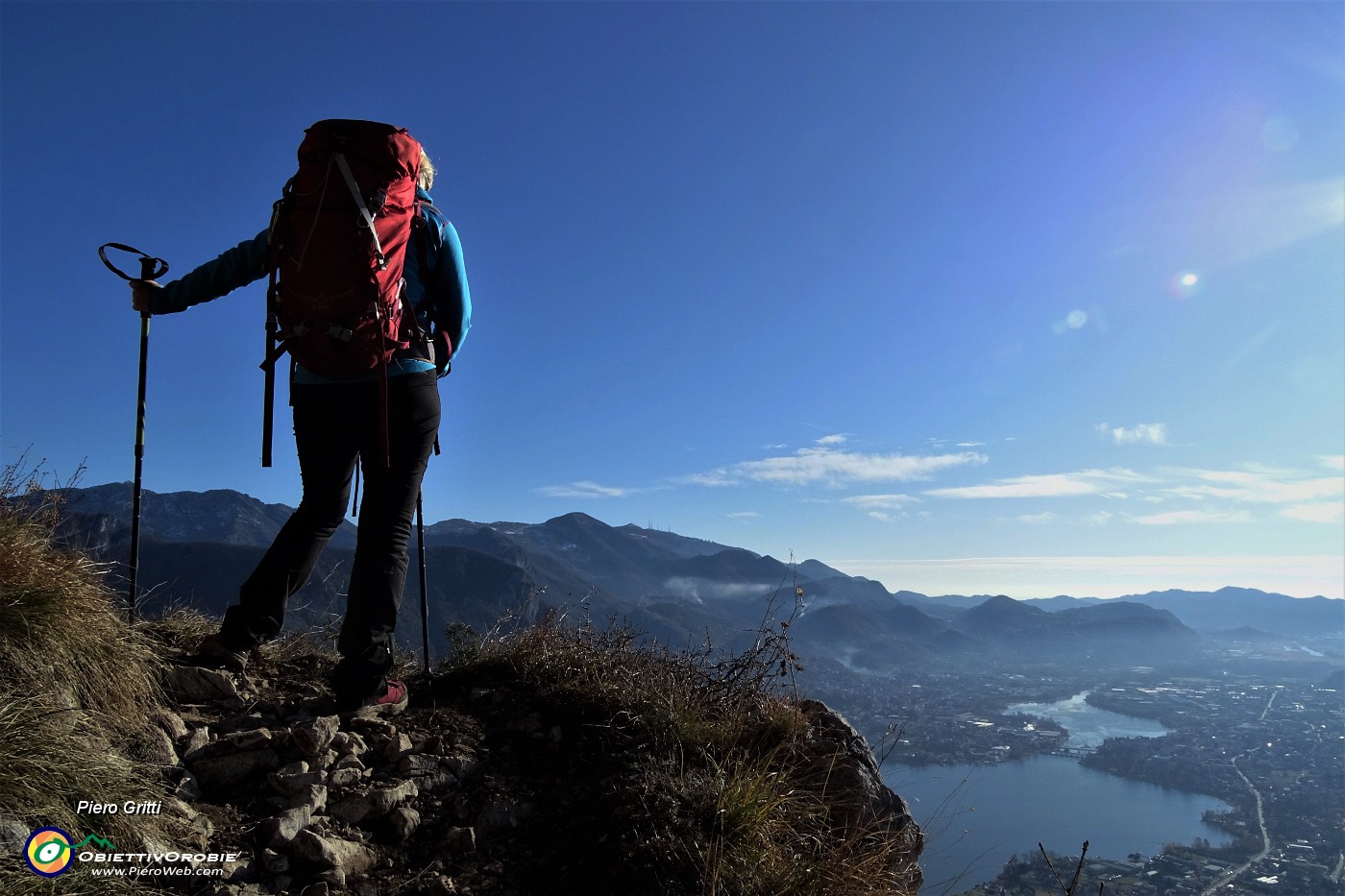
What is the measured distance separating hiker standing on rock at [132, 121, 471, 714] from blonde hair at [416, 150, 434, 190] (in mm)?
11

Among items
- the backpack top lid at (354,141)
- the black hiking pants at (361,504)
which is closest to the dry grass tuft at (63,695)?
the black hiking pants at (361,504)

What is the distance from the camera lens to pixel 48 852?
6.41 ft

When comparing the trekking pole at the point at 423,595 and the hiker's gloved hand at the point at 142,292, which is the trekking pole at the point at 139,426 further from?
the trekking pole at the point at 423,595

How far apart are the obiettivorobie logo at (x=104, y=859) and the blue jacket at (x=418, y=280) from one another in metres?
2.20

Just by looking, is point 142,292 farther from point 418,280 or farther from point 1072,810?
point 1072,810

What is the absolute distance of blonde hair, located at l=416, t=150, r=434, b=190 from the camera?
3.87 meters

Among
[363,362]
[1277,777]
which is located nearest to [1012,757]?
[1277,777]

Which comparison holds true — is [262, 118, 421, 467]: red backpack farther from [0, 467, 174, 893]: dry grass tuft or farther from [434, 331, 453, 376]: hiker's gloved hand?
[0, 467, 174, 893]: dry grass tuft

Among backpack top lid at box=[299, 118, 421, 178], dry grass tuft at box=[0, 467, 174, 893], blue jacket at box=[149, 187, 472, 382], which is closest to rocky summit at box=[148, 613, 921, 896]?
dry grass tuft at box=[0, 467, 174, 893]

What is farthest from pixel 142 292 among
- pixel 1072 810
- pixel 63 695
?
pixel 1072 810

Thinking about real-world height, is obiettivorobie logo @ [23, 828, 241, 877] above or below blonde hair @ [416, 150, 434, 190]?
below

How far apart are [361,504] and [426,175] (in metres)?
2.01

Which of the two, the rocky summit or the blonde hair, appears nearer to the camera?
the rocky summit

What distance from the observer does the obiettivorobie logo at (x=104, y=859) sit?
75.8 inches
